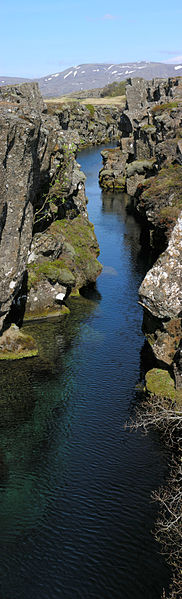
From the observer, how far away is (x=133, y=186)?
330 feet

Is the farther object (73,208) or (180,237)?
(73,208)

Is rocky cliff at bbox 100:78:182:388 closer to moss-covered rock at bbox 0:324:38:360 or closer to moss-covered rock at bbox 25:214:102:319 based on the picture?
moss-covered rock at bbox 25:214:102:319

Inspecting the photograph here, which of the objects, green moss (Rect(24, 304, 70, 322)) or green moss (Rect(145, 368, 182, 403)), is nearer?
green moss (Rect(145, 368, 182, 403))

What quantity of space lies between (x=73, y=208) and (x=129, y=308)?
50.1 ft

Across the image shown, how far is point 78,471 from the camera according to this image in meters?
27.8

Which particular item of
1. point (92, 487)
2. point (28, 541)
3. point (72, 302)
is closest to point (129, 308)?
point (72, 302)

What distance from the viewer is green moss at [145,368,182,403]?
1292 inches

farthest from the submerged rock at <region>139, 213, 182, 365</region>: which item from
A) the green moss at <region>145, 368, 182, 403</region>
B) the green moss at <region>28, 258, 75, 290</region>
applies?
the green moss at <region>28, 258, 75, 290</region>

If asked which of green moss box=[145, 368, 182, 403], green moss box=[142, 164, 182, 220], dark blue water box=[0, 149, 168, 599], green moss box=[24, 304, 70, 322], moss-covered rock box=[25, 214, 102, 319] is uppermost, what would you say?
green moss box=[142, 164, 182, 220]

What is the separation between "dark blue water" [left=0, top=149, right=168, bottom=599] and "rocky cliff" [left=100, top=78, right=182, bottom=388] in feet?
12.8

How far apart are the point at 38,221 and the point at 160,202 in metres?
12.5

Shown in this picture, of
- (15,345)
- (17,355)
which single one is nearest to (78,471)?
(17,355)

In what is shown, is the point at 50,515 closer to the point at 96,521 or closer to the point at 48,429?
the point at 96,521

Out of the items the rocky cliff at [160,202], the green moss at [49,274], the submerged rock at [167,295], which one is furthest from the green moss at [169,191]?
the submerged rock at [167,295]
